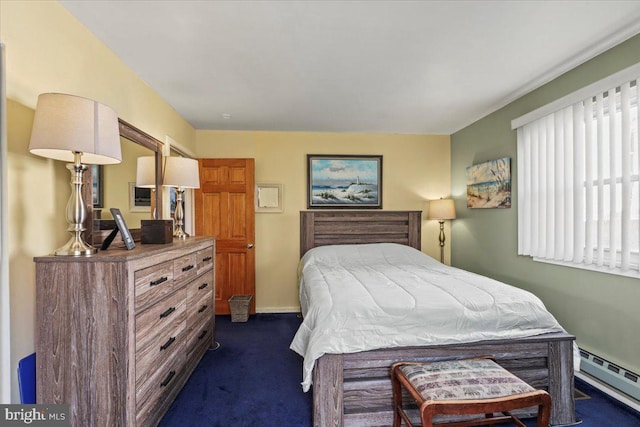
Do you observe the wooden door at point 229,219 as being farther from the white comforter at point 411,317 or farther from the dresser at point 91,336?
the dresser at point 91,336

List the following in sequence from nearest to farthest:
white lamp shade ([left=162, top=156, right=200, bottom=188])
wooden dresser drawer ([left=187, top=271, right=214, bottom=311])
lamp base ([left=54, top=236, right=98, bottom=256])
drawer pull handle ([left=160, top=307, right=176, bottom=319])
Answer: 1. lamp base ([left=54, top=236, right=98, bottom=256])
2. drawer pull handle ([left=160, top=307, right=176, bottom=319])
3. wooden dresser drawer ([left=187, top=271, right=214, bottom=311])
4. white lamp shade ([left=162, top=156, right=200, bottom=188])

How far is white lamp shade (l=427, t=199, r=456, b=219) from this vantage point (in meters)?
3.88

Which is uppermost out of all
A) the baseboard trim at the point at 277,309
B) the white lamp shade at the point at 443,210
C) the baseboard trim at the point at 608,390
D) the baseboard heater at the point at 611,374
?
the white lamp shade at the point at 443,210

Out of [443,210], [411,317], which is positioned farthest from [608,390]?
[443,210]

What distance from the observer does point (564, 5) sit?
5.46 ft

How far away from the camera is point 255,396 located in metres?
2.14

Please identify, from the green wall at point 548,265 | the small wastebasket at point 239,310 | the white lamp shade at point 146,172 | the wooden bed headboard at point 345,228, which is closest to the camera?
the green wall at point 548,265

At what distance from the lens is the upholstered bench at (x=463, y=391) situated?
4.52 feet

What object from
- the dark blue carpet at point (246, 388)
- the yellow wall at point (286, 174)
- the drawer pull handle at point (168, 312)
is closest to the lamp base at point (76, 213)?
the drawer pull handle at point (168, 312)

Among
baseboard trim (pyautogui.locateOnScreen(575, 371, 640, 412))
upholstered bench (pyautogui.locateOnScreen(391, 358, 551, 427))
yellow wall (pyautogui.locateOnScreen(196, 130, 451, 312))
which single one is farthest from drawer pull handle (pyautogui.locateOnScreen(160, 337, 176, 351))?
baseboard trim (pyautogui.locateOnScreen(575, 371, 640, 412))

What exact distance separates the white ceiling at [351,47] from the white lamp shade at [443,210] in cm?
126

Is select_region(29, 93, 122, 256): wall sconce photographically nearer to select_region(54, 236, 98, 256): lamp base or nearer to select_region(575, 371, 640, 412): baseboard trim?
select_region(54, 236, 98, 256): lamp base

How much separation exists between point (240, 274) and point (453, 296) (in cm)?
272

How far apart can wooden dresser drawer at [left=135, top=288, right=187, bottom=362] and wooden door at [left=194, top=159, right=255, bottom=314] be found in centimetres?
172
